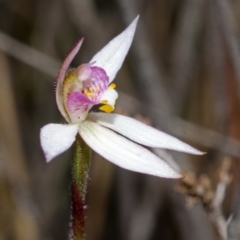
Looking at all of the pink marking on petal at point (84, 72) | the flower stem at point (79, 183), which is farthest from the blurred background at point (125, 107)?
the flower stem at point (79, 183)

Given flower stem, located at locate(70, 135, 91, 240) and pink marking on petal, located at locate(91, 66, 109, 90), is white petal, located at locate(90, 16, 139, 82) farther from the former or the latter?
flower stem, located at locate(70, 135, 91, 240)

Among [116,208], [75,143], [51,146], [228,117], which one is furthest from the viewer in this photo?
[116,208]

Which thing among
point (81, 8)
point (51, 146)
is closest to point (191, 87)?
point (81, 8)

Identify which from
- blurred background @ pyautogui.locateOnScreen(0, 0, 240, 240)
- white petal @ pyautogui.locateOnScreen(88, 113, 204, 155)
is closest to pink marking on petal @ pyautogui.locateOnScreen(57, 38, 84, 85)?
white petal @ pyautogui.locateOnScreen(88, 113, 204, 155)

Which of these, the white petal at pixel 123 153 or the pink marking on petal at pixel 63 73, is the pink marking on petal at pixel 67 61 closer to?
the pink marking on petal at pixel 63 73

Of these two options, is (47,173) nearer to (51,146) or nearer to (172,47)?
(172,47)

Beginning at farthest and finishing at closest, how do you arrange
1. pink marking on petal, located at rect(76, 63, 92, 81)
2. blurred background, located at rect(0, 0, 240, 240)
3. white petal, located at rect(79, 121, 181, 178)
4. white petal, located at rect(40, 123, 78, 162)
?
blurred background, located at rect(0, 0, 240, 240), pink marking on petal, located at rect(76, 63, 92, 81), white petal, located at rect(79, 121, 181, 178), white petal, located at rect(40, 123, 78, 162)

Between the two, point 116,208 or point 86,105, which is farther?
point 116,208
